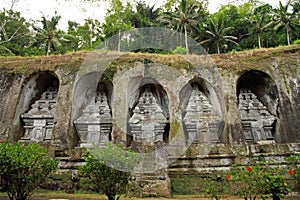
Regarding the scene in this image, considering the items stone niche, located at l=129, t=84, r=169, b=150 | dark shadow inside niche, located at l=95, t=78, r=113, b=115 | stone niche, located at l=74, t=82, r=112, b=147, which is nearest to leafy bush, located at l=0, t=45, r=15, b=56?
dark shadow inside niche, located at l=95, t=78, r=113, b=115

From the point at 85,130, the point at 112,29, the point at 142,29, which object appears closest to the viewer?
the point at 85,130

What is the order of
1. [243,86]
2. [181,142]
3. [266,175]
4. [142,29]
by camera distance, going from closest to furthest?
[266,175] → [181,142] → [243,86] → [142,29]

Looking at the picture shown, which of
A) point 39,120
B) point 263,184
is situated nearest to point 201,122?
point 263,184

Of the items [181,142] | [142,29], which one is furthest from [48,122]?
[142,29]

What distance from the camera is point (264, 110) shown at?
13.4m

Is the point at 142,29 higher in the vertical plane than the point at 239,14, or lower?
lower

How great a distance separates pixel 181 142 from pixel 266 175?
6601 millimetres

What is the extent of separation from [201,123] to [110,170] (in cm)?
831

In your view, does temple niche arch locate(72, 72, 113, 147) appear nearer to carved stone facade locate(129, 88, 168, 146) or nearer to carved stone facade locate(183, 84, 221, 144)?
carved stone facade locate(129, 88, 168, 146)

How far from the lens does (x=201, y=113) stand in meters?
13.1

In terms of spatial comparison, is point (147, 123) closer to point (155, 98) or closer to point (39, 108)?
point (155, 98)

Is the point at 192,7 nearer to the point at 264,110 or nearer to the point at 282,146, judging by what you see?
the point at 264,110

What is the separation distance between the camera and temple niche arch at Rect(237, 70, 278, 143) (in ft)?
42.3

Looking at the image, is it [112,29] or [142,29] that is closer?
[112,29]
